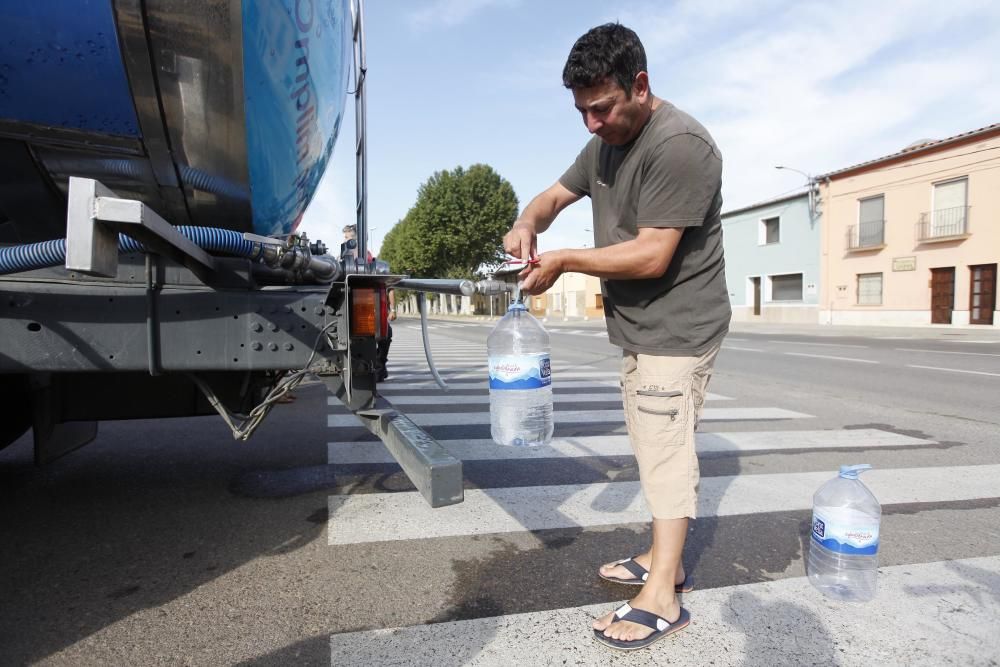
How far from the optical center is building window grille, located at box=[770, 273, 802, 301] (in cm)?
2970

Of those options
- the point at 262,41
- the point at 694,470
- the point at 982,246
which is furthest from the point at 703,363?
the point at 982,246

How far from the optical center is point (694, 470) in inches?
85.7

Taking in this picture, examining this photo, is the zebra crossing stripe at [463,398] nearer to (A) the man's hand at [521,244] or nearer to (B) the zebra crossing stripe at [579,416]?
(B) the zebra crossing stripe at [579,416]

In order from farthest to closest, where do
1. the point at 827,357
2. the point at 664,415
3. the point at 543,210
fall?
the point at 827,357 → the point at 543,210 → the point at 664,415

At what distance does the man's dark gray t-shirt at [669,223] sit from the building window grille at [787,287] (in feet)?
100

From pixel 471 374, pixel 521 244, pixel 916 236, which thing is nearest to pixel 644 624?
pixel 521 244

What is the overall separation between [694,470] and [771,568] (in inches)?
30.9

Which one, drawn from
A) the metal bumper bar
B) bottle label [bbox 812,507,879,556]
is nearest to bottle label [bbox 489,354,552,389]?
the metal bumper bar

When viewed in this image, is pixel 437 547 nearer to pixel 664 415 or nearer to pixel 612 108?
pixel 664 415

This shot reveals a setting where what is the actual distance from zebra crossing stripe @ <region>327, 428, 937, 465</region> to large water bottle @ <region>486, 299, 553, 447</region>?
1.65m

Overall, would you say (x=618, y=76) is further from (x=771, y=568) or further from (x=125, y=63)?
(x=771, y=568)

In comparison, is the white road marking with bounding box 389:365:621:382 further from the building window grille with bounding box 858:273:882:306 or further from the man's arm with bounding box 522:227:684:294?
the building window grille with bounding box 858:273:882:306

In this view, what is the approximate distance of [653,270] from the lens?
2.02 m

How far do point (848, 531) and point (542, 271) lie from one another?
5.01ft
